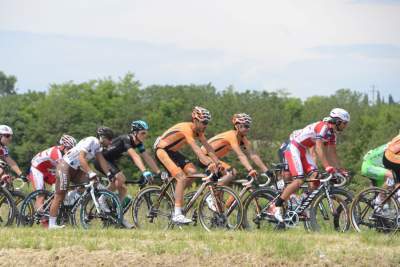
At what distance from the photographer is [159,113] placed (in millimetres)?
108188

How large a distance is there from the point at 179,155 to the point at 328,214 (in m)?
3.04

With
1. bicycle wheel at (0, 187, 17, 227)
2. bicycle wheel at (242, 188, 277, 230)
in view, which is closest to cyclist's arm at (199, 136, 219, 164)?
bicycle wheel at (242, 188, 277, 230)

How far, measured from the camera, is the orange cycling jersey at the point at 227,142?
16859 millimetres

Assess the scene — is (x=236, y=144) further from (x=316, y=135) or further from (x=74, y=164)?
(x=74, y=164)

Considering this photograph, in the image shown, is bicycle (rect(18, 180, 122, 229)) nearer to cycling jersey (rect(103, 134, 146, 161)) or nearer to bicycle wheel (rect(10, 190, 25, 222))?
bicycle wheel (rect(10, 190, 25, 222))

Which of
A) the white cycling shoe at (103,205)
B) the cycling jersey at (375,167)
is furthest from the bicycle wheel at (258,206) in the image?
the white cycling shoe at (103,205)

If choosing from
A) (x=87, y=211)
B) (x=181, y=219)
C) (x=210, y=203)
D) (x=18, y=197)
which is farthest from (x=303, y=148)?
(x=18, y=197)

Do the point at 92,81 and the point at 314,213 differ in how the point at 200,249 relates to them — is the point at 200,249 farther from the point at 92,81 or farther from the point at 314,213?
the point at 92,81

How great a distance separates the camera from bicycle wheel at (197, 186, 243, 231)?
51.8ft

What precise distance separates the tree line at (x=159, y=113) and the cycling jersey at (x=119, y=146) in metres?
73.0

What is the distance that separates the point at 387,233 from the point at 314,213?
4.32 ft

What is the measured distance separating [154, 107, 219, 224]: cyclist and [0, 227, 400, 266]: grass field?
184 centimetres

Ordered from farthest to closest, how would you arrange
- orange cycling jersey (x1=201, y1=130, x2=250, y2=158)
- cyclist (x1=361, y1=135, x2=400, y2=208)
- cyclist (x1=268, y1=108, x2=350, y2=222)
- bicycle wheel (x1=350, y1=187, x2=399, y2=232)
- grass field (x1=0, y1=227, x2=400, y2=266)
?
orange cycling jersey (x1=201, y1=130, x2=250, y2=158) → cyclist (x1=268, y1=108, x2=350, y2=222) → cyclist (x1=361, y1=135, x2=400, y2=208) → bicycle wheel (x1=350, y1=187, x2=399, y2=232) → grass field (x1=0, y1=227, x2=400, y2=266)

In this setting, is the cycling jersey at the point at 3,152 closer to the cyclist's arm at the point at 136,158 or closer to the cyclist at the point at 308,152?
the cyclist's arm at the point at 136,158
